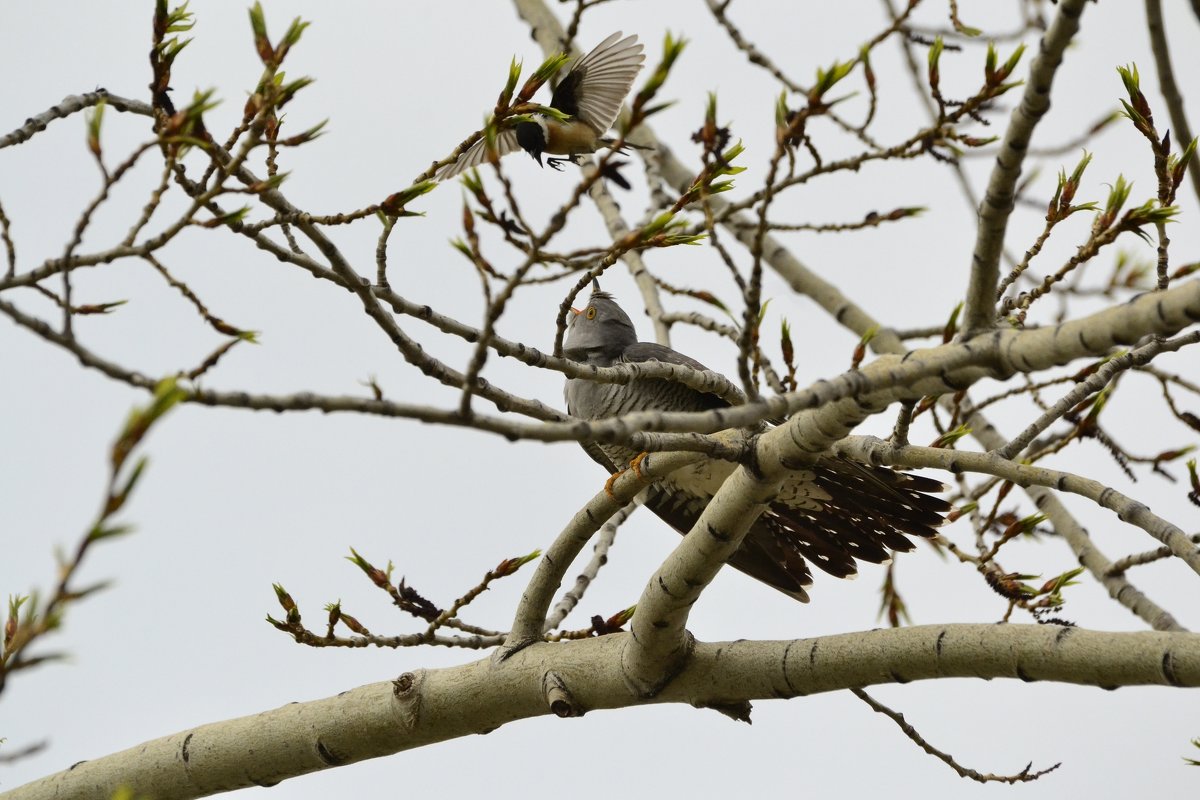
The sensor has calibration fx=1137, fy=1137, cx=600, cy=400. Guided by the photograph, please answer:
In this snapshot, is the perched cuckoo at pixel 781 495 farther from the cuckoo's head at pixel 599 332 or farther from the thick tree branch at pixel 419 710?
the thick tree branch at pixel 419 710

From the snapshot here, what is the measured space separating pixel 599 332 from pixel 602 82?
174cm

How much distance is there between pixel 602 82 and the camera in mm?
3143

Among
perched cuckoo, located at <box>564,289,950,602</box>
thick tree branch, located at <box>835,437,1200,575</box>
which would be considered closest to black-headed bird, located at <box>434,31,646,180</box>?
perched cuckoo, located at <box>564,289,950,602</box>

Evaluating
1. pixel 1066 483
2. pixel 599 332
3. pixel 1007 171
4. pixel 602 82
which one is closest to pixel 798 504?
pixel 599 332

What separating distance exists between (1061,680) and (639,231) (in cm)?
123

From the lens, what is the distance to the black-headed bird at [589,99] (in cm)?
308

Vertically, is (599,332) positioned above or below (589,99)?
above

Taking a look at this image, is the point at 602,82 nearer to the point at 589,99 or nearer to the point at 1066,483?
the point at 589,99

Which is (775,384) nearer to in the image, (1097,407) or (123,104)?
(1097,407)

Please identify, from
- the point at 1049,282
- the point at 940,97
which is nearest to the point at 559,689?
the point at 1049,282

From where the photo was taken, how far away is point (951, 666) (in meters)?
2.36

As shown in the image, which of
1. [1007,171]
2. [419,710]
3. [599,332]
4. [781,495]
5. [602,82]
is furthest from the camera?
[599,332]

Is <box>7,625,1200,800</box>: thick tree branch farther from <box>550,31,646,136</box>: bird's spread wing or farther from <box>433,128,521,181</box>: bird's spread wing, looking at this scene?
<box>550,31,646,136</box>: bird's spread wing

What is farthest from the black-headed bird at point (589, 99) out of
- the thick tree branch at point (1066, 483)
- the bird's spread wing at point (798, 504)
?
the thick tree branch at point (1066, 483)
